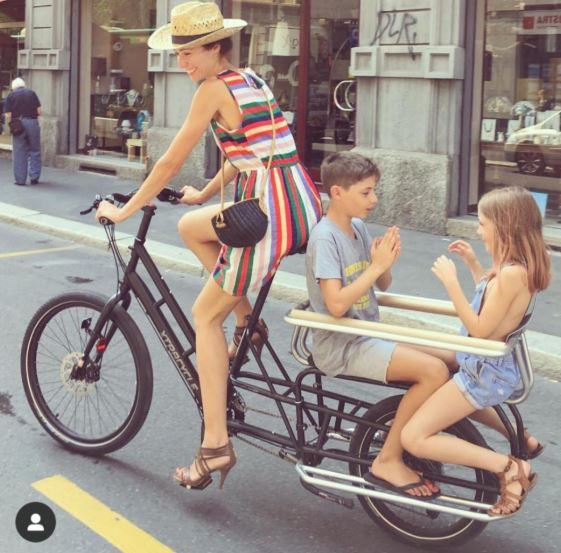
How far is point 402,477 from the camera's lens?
3.22 meters

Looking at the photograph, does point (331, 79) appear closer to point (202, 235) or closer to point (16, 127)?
point (16, 127)

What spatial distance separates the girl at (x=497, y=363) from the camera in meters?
3.09

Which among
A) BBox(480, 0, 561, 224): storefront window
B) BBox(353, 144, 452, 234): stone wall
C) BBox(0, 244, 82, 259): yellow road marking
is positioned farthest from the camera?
BBox(353, 144, 452, 234): stone wall

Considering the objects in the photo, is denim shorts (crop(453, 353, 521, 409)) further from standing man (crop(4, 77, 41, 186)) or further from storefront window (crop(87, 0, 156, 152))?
storefront window (crop(87, 0, 156, 152))

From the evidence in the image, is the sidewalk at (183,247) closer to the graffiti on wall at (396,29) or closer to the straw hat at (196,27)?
the graffiti on wall at (396,29)

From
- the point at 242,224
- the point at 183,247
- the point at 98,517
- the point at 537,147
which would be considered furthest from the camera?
the point at 537,147

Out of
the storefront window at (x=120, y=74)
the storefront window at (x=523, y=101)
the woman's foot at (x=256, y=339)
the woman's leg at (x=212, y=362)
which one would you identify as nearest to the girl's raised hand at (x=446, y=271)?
the woman's leg at (x=212, y=362)

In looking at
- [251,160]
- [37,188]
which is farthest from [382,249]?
[37,188]

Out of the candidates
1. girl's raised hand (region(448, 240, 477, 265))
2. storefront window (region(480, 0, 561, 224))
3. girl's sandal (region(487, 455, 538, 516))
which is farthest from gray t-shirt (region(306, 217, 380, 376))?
storefront window (region(480, 0, 561, 224))

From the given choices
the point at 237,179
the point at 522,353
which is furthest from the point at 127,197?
the point at 522,353

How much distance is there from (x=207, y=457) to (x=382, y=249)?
1077mm

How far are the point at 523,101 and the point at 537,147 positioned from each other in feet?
1.67

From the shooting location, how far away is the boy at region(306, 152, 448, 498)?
320 centimetres

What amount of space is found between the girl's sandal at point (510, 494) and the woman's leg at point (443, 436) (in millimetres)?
31
